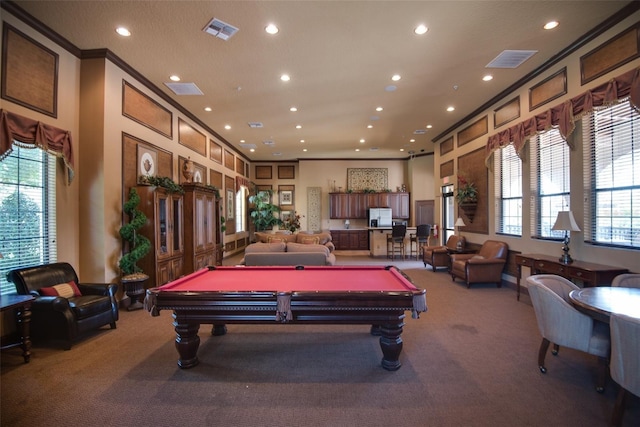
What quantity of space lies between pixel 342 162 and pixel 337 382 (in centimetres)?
1012

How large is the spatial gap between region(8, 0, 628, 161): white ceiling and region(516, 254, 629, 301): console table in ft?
9.80

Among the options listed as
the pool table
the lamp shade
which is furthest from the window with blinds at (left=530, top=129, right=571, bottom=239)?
the pool table

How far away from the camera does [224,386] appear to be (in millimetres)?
2348

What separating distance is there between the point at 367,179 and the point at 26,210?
10.2 metres

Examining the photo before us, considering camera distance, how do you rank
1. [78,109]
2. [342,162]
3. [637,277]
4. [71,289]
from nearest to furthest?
[637,277]
[71,289]
[78,109]
[342,162]

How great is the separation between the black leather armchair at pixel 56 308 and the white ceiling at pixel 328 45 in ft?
9.72

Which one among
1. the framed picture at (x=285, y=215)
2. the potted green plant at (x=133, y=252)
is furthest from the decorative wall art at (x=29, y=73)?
the framed picture at (x=285, y=215)

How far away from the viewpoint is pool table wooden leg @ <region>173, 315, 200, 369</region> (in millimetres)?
2539

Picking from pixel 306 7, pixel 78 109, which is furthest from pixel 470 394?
pixel 78 109

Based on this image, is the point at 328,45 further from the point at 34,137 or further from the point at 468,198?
the point at 468,198

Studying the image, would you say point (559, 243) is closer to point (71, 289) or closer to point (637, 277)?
point (637, 277)

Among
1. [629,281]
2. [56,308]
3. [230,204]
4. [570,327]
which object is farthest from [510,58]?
[230,204]

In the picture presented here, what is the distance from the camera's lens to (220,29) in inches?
138

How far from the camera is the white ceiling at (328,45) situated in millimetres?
3166
